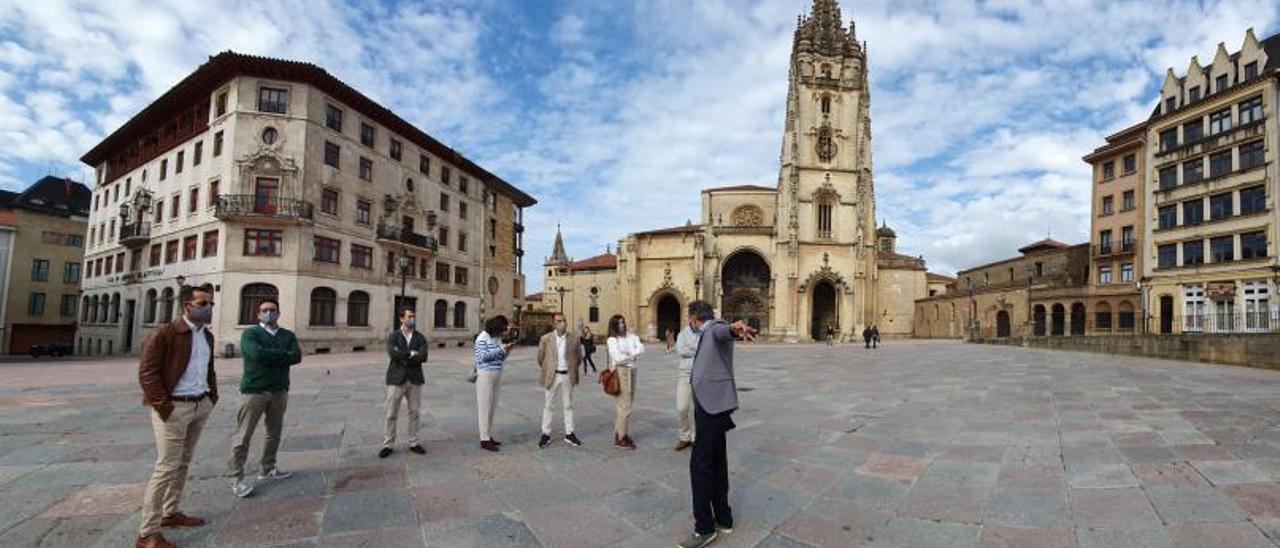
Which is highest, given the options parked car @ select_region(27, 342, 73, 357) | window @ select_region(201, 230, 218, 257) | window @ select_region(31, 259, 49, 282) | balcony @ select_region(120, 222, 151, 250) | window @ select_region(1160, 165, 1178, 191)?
window @ select_region(1160, 165, 1178, 191)

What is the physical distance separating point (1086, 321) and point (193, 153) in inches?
2184

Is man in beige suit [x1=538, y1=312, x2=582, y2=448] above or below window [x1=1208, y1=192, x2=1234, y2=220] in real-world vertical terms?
below

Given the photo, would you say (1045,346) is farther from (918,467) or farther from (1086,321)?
(918,467)

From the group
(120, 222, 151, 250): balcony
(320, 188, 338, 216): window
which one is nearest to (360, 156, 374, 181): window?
(320, 188, 338, 216): window

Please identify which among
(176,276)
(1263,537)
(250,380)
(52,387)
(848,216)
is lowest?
(52,387)

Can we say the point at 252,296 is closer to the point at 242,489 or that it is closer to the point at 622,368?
the point at 242,489

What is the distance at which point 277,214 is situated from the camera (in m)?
25.0

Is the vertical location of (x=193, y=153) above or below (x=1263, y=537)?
above

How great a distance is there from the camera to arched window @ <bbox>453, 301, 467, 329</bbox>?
37.0 meters

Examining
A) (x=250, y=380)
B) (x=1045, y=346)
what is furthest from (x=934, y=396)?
(x=1045, y=346)

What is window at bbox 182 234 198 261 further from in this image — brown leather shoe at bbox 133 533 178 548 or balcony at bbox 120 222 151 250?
brown leather shoe at bbox 133 533 178 548

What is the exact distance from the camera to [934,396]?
34.1 ft

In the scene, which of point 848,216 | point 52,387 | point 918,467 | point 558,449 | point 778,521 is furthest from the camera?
point 848,216

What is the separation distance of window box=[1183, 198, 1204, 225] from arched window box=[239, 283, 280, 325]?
5018 centimetres
